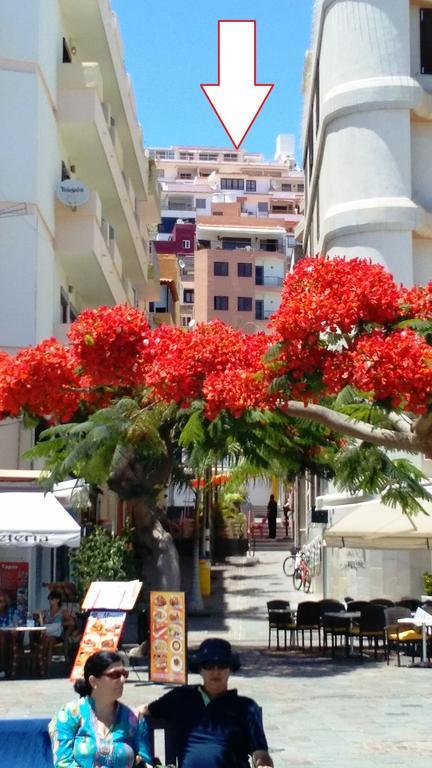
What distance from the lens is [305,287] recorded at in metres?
9.86

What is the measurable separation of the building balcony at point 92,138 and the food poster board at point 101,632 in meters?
15.7

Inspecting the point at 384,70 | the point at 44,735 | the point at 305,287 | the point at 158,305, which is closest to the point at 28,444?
the point at 384,70

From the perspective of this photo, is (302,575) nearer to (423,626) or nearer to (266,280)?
(423,626)

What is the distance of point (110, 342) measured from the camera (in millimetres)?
11539

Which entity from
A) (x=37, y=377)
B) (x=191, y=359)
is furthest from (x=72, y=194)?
(x=191, y=359)

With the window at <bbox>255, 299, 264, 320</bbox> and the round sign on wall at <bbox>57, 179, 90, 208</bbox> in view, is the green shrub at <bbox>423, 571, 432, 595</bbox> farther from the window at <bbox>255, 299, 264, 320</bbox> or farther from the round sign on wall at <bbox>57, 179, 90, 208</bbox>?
the window at <bbox>255, 299, 264, 320</bbox>

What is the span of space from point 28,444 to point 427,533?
918cm

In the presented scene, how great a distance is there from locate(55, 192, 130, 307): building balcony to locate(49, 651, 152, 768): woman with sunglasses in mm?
22503

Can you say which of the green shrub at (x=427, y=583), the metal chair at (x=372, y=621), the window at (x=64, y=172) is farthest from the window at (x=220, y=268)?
the metal chair at (x=372, y=621)

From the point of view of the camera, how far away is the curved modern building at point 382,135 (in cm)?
2777

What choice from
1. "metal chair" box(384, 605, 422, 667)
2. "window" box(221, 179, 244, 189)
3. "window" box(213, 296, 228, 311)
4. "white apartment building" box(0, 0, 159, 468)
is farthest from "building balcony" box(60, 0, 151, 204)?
"window" box(221, 179, 244, 189)

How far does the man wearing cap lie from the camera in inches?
221

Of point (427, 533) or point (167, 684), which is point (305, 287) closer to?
point (167, 684)

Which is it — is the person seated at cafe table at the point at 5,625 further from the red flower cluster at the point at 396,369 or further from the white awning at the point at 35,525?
the red flower cluster at the point at 396,369
